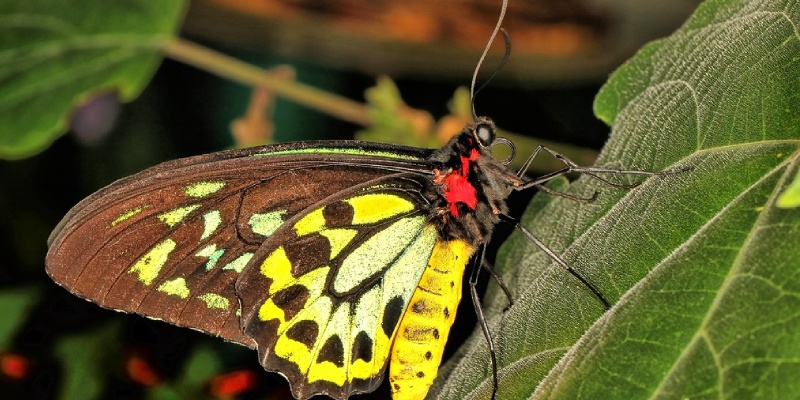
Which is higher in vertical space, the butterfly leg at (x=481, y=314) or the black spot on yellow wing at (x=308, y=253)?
the black spot on yellow wing at (x=308, y=253)

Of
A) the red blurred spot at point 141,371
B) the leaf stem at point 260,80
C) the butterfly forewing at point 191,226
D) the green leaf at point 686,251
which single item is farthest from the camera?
the leaf stem at point 260,80

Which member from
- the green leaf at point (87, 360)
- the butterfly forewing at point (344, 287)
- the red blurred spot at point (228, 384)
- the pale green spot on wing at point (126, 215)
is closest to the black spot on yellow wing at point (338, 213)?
the butterfly forewing at point (344, 287)

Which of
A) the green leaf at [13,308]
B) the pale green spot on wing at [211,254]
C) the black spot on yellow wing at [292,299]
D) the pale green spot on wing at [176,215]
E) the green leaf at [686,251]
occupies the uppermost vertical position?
the green leaf at [13,308]

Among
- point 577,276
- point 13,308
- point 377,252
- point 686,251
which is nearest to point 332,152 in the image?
point 377,252

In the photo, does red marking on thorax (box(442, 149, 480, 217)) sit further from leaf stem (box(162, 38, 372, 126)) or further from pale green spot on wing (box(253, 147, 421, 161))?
leaf stem (box(162, 38, 372, 126))

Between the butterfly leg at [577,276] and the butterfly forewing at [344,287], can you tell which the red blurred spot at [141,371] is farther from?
the butterfly leg at [577,276]

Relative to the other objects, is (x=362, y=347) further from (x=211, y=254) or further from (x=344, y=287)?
(x=211, y=254)

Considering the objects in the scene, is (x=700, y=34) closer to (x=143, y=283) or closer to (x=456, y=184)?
(x=456, y=184)
